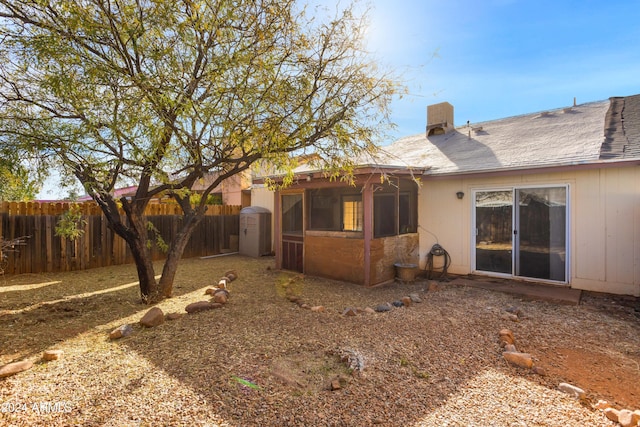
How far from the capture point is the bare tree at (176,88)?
11.4 feet

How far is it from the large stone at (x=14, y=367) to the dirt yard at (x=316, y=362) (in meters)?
0.08

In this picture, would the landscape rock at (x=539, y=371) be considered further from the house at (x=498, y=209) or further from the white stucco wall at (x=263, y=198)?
the white stucco wall at (x=263, y=198)

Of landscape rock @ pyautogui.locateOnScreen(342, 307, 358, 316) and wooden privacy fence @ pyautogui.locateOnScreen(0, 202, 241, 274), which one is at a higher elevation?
wooden privacy fence @ pyautogui.locateOnScreen(0, 202, 241, 274)

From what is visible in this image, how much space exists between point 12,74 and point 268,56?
3328mm

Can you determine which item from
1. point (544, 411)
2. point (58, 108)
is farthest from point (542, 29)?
point (58, 108)

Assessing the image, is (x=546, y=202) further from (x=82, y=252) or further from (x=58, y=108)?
(x=82, y=252)

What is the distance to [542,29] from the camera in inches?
275

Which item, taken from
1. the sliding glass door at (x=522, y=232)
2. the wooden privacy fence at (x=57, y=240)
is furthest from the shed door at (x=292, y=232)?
the wooden privacy fence at (x=57, y=240)

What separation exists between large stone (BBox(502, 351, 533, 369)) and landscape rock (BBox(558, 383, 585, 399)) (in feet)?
1.12

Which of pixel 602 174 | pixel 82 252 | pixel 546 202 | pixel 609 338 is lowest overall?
pixel 609 338

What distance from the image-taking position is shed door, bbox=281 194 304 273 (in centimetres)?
769

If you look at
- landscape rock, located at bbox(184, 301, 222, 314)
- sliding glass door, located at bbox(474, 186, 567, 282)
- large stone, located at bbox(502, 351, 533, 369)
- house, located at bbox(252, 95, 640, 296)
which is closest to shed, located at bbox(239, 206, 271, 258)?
house, located at bbox(252, 95, 640, 296)

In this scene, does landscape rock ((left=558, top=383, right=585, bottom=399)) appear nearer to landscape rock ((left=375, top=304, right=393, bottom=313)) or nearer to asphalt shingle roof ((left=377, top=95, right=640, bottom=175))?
landscape rock ((left=375, top=304, right=393, bottom=313))

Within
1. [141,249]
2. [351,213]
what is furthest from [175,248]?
[351,213]
